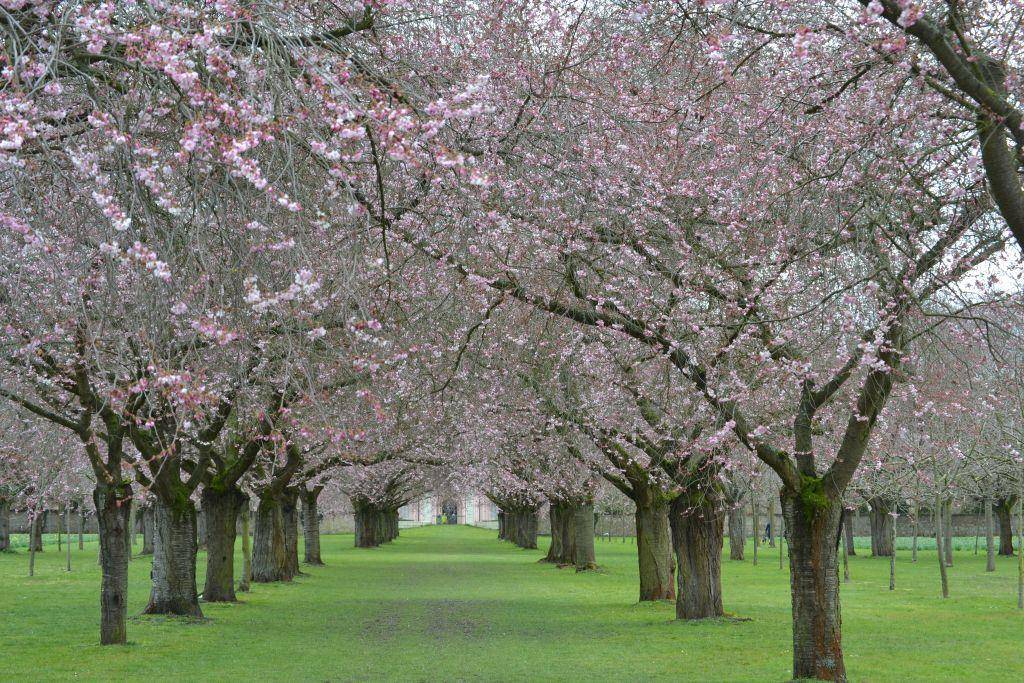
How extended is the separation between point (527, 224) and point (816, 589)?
5.41 m

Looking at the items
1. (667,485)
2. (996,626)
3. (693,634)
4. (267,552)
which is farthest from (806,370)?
(267,552)

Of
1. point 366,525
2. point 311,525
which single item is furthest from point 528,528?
point 311,525

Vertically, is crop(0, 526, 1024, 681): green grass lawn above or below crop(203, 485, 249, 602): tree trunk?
below

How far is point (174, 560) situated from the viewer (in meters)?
21.3

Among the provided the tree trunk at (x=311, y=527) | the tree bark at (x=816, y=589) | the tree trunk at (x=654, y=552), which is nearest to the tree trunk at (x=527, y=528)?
the tree trunk at (x=311, y=527)

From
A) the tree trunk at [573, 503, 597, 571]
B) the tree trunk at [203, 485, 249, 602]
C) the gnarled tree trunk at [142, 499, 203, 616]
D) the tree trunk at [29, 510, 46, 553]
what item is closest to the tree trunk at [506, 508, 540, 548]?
the tree trunk at [573, 503, 597, 571]

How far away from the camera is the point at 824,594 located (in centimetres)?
1270

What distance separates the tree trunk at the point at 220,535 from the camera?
2405 centimetres

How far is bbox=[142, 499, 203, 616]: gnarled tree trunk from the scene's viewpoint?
21141mm

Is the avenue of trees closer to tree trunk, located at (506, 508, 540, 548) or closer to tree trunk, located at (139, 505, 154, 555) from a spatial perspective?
tree trunk, located at (139, 505, 154, 555)

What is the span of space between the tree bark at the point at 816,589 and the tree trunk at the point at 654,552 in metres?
12.0

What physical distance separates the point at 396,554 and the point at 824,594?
153 feet

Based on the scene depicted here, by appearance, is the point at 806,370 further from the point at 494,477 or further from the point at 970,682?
the point at 494,477

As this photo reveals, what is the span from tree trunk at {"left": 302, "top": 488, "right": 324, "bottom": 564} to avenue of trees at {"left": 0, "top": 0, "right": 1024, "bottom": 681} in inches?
876
